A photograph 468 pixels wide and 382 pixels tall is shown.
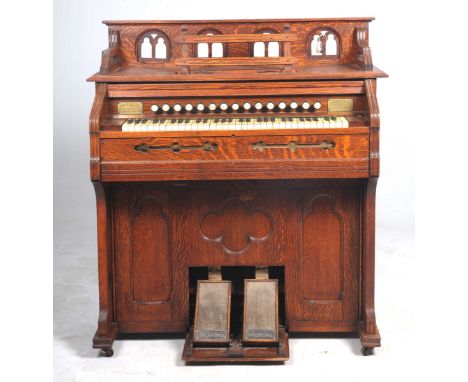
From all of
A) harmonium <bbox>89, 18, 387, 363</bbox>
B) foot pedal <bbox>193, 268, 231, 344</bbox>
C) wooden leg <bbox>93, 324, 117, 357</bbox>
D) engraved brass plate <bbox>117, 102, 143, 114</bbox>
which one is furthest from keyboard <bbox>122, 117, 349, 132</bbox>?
wooden leg <bbox>93, 324, 117, 357</bbox>

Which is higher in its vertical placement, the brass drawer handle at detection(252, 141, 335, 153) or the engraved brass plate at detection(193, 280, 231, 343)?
the brass drawer handle at detection(252, 141, 335, 153)

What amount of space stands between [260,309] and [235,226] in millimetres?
487

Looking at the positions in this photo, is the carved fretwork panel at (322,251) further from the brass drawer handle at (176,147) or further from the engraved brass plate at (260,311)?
the brass drawer handle at (176,147)

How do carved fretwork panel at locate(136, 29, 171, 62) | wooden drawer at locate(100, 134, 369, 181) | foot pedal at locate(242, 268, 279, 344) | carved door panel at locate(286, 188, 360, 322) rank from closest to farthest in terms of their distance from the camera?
wooden drawer at locate(100, 134, 369, 181) < foot pedal at locate(242, 268, 279, 344) < carved door panel at locate(286, 188, 360, 322) < carved fretwork panel at locate(136, 29, 171, 62)

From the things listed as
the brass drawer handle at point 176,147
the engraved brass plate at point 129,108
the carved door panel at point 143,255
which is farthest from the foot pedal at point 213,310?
the engraved brass plate at point 129,108

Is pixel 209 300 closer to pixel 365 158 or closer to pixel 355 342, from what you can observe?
pixel 355 342

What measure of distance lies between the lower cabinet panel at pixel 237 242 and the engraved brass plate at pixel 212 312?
13 centimetres

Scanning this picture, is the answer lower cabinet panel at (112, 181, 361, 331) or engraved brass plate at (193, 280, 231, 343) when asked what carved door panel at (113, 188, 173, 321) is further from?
engraved brass plate at (193, 280, 231, 343)

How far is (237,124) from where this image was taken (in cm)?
473

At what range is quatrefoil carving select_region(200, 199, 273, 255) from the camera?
16.9 feet

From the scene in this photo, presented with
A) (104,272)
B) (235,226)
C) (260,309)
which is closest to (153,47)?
(235,226)

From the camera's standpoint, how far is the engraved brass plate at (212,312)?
4941 mm

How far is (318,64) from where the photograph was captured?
17.4 ft

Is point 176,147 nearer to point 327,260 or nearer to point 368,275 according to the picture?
point 327,260
